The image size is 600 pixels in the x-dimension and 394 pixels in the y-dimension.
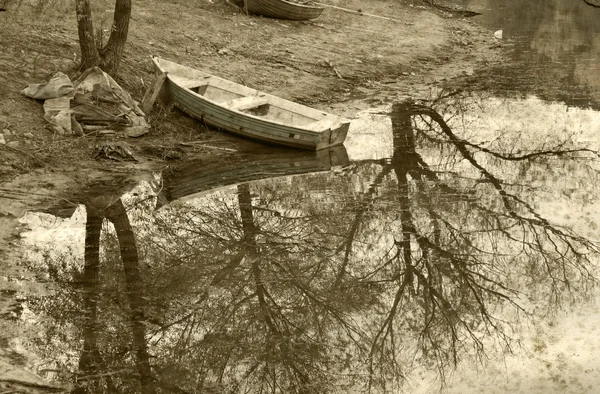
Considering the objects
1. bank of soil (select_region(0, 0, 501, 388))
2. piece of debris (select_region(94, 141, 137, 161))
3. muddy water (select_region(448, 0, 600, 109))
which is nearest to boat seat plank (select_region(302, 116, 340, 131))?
bank of soil (select_region(0, 0, 501, 388))

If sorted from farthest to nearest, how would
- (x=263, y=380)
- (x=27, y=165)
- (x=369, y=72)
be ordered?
(x=369, y=72) → (x=27, y=165) → (x=263, y=380)

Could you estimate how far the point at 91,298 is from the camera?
803 centimetres

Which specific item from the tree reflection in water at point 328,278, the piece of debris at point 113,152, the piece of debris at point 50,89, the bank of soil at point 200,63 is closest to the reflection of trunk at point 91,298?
the tree reflection in water at point 328,278

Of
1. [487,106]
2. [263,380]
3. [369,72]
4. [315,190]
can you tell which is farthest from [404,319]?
[369,72]

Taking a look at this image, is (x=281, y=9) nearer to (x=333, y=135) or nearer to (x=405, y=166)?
(x=333, y=135)

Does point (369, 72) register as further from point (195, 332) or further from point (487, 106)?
point (195, 332)

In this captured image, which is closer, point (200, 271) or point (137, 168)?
point (200, 271)

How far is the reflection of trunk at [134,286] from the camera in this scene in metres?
7.02

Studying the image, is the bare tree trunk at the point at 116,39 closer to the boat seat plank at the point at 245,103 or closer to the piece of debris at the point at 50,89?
the piece of debris at the point at 50,89

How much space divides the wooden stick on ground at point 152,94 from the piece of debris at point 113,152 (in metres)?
1.22

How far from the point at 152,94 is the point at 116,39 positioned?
101 centimetres

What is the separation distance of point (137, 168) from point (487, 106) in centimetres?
625

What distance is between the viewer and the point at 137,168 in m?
11.0

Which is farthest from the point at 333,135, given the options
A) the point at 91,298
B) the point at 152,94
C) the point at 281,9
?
the point at 281,9
